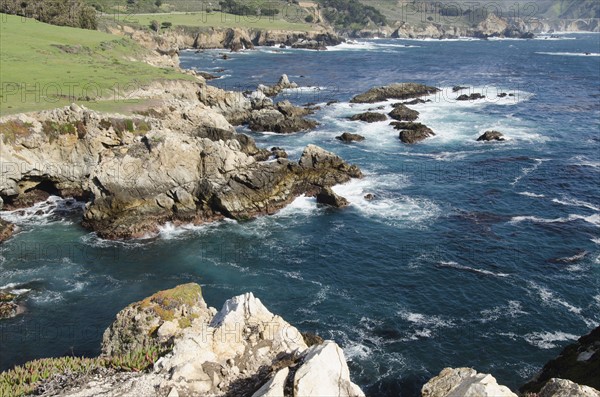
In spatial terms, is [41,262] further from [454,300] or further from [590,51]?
[590,51]

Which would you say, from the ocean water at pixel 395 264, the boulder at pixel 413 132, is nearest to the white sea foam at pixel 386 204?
the ocean water at pixel 395 264

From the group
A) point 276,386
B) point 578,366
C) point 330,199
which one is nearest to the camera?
point 276,386

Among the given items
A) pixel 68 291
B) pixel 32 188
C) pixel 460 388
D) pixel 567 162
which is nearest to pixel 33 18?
pixel 32 188

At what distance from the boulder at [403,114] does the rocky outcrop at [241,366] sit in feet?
226

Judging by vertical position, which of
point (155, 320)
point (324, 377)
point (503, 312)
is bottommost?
point (503, 312)

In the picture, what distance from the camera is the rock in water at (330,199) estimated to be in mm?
50062

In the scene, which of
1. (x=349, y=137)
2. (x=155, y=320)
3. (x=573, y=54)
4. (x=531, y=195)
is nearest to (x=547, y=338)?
(x=155, y=320)

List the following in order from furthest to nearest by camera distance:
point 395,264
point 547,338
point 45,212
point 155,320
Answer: point 45,212
point 395,264
point 547,338
point 155,320

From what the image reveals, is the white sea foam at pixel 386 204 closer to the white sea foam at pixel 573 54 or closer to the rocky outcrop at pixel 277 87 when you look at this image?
the rocky outcrop at pixel 277 87

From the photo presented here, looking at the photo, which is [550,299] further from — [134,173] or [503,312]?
[134,173]

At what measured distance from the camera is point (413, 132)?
7288cm

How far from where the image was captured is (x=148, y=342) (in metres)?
21.0

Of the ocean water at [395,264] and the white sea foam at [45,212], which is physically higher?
the white sea foam at [45,212]

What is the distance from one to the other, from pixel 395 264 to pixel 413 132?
37.4 meters
